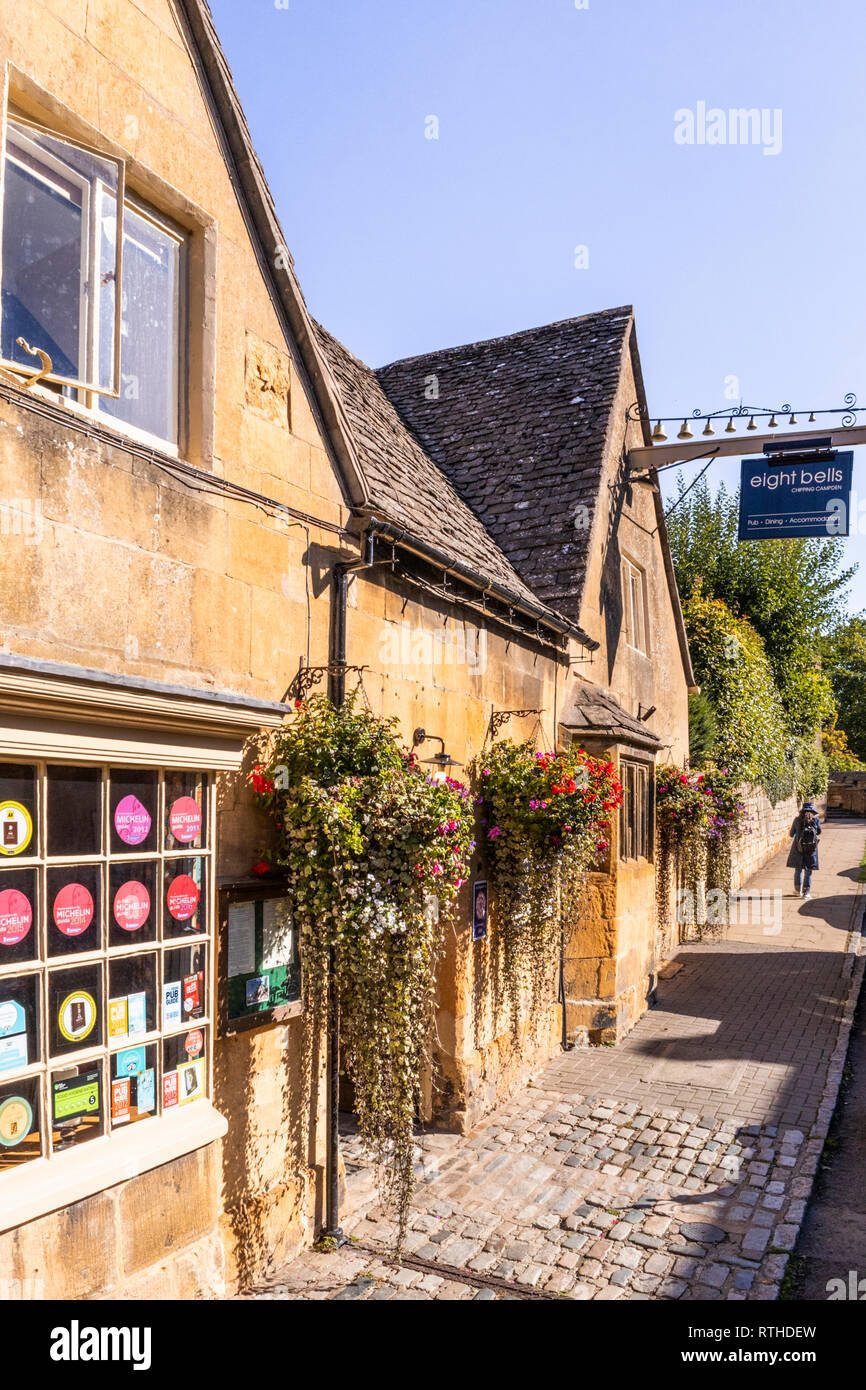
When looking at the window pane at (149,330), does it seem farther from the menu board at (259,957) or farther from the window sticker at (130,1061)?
the window sticker at (130,1061)

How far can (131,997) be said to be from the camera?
418cm

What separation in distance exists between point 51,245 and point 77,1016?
10.5ft

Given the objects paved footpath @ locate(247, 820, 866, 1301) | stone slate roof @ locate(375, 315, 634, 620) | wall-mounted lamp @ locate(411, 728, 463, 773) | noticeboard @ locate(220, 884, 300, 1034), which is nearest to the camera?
noticeboard @ locate(220, 884, 300, 1034)

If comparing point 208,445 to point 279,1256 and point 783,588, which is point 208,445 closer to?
point 279,1256

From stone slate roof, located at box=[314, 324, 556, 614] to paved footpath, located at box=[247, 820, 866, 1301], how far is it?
4.36m

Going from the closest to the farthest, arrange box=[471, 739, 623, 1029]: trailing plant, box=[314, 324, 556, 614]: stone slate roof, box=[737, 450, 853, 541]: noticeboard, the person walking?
box=[314, 324, 556, 614]: stone slate roof → box=[471, 739, 623, 1029]: trailing plant → box=[737, 450, 853, 541]: noticeboard → the person walking

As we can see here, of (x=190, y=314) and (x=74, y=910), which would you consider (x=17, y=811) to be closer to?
(x=74, y=910)

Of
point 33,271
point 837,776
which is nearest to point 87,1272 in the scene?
point 33,271

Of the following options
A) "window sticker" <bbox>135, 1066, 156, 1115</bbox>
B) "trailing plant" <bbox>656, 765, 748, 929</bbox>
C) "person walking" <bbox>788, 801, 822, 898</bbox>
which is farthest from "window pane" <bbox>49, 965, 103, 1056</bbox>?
"person walking" <bbox>788, 801, 822, 898</bbox>

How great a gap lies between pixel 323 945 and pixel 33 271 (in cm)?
340

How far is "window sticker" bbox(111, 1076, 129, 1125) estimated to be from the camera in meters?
4.04

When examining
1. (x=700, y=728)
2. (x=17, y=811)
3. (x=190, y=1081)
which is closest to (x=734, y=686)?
(x=700, y=728)

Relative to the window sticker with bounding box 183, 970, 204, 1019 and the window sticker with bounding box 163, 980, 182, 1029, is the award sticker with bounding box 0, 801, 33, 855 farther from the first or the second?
the window sticker with bounding box 183, 970, 204, 1019

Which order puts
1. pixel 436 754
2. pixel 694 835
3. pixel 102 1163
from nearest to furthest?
pixel 102 1163, pixel 436 754, pixel 694 835
